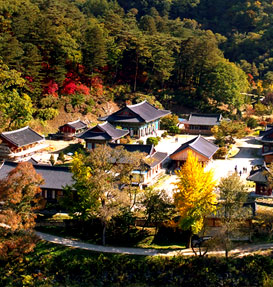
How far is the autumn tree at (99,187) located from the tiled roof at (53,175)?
2021mm

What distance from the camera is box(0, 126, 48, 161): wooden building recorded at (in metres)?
41.4

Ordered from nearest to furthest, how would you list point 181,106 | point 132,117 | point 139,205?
point 139,205, point 132,117, point 181,106

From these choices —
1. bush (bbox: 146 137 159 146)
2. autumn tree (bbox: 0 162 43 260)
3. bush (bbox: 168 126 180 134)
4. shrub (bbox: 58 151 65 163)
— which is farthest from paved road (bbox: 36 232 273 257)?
bush (bbox: 168 126 180 134)

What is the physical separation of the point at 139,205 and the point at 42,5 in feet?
161

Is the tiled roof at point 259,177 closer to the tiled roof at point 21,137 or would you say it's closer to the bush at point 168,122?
the tiled roof at point 21,137

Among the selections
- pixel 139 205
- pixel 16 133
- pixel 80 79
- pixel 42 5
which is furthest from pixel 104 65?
pixel 139 205

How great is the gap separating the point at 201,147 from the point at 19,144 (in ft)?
55.8

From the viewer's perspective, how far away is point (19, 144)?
136 ft

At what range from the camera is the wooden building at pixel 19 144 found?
41.4 metres

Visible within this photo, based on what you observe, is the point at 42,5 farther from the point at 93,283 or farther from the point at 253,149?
the point at 93,283

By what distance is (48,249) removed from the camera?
28.2 meters

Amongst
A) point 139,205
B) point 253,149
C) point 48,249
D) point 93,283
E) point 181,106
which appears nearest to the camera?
point 93,283

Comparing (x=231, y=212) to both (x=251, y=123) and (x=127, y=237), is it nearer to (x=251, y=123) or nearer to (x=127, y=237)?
(x=127, y=237)

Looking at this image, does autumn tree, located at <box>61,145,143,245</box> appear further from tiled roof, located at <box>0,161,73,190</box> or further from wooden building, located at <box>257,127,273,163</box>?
wooden building, located at <box>257,127,273,163</box>
